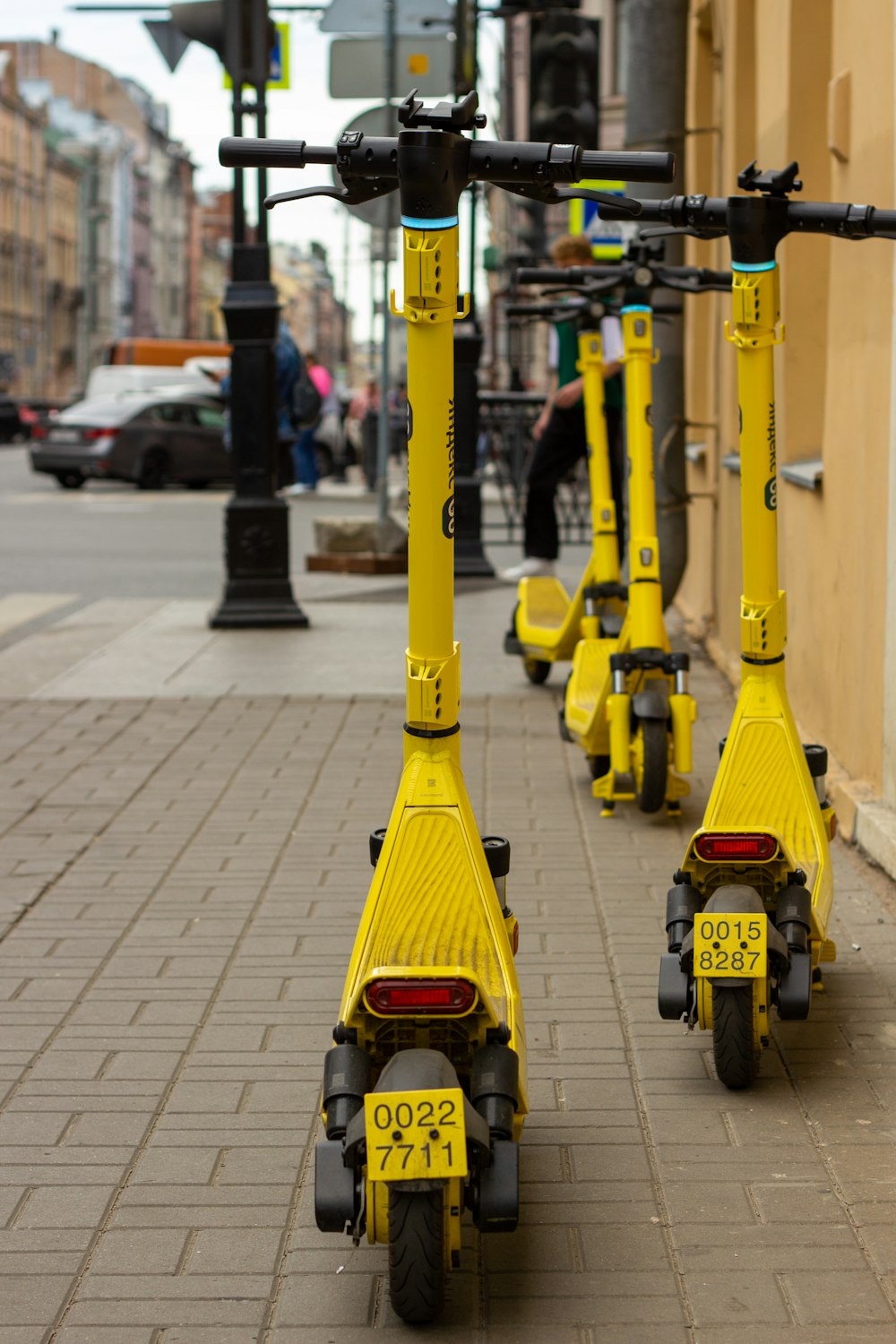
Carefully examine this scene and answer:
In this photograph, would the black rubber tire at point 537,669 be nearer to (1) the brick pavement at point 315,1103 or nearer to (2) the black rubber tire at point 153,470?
(1) the brick pavement at point 315,1103

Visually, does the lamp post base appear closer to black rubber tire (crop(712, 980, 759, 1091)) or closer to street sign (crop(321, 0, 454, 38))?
street sign (crop(321, 0, 454, 38))

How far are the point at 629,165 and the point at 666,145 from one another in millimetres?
6387

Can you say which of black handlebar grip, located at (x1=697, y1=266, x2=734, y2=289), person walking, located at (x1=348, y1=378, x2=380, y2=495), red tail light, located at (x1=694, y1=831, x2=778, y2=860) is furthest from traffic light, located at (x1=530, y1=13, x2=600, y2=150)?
person walking, located at (x1=348, y1=378, x2=380, y2=495)

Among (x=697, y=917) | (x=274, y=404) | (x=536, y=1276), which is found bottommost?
(x=536, y=1276)

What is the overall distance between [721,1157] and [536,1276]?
0.59 m

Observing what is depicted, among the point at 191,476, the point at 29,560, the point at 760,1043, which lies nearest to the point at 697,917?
the point at 760,1043

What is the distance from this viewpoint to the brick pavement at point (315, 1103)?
3123 mm

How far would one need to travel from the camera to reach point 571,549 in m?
17.3

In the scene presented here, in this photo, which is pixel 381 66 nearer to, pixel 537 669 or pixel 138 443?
pixel 537 669

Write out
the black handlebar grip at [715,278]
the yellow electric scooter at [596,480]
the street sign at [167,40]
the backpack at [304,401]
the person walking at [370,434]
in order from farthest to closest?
the person walking at [370,434], the backpack at [304,401], the street sign at [167,40], the yellow electric scooter at [596,480], the black handlebar grip at [715,278]

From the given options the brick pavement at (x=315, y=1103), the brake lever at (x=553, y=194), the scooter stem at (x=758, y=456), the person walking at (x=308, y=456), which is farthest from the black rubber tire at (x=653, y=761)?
the person walking at (x=308, y=456)

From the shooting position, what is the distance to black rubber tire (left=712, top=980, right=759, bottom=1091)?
154 inches

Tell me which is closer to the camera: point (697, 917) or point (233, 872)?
point (697, 917)

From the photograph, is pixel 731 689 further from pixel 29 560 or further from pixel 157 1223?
pixel 29 560
